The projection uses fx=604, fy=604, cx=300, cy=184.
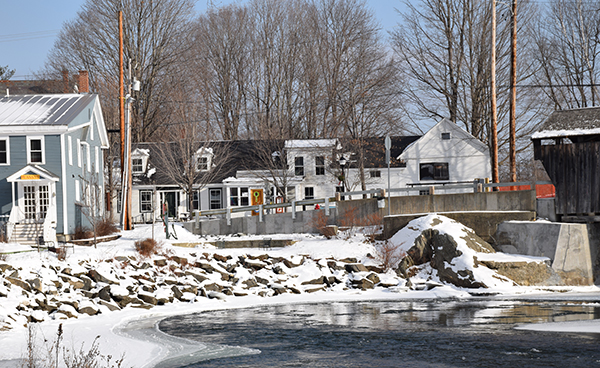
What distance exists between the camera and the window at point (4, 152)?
1070 inches

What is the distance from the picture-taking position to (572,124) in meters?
22.0

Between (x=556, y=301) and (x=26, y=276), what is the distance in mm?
15635

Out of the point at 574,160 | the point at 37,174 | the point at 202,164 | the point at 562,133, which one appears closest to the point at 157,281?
the point at 37,174

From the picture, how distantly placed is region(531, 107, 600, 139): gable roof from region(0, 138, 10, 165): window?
22265 mm

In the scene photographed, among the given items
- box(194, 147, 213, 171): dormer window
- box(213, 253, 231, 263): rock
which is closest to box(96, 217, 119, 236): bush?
box(213, 253, 231, 263): rock

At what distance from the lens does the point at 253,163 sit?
42250 millimetres

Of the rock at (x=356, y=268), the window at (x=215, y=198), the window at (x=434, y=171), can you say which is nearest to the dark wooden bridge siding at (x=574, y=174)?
the rock at (x=356, y=268)

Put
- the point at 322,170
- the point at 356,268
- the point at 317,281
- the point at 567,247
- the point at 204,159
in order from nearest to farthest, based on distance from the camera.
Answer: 1. the point at 317,281
2. the point at 567,247
3. the point at 356,268
4. the point at 204,159
5. the point at 322,170

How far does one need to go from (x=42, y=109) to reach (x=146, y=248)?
1158 centimetres

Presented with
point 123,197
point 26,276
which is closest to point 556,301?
point 26,276

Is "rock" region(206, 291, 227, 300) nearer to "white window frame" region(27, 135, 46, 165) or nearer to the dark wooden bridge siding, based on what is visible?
"white window frame" region(27, 135, 46, 165)

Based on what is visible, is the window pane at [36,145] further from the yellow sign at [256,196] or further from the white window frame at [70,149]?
the yellow sign at [256,196]

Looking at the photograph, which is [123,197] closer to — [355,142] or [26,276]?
[26,276]

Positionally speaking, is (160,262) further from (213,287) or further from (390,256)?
(390,256)
